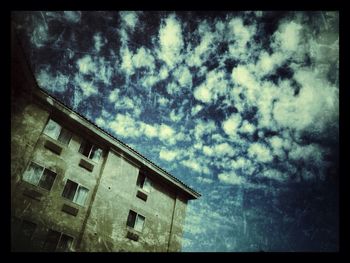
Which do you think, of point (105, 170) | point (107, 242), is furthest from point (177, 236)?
point (105, 170)

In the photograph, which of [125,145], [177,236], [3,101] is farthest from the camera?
[177,236]

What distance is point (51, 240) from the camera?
12586 millimetres

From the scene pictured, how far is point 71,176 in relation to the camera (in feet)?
46.9

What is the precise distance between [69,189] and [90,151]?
2.62 m

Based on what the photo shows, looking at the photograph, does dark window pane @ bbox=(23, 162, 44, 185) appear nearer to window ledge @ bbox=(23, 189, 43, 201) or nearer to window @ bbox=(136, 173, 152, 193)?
window ledge @ bbox=(23, 189, 43, 201)

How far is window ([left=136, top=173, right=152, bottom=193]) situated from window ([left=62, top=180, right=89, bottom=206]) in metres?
4.26

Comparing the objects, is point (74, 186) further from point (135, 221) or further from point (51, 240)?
point (135, 221)

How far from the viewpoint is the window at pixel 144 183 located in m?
18.0

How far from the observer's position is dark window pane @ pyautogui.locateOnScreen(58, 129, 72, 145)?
47.9ft

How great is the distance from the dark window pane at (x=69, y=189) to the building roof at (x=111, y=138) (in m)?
3.33

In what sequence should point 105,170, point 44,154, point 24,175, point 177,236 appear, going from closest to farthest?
point 24,175, point 44,154, point 105,170, point 177,236

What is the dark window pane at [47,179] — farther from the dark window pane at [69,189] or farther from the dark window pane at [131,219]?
the dark window pane at [131,219]
